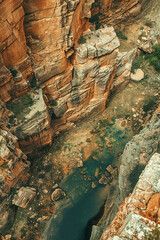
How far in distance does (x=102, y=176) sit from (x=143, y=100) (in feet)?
33.0

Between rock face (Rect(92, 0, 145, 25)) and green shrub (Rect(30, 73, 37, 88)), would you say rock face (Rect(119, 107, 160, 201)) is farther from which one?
rock face (Rect(92, 0, 145, 25))

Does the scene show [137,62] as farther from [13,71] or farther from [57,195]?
[57,195]

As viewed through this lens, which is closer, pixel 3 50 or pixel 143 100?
pixel 3 50

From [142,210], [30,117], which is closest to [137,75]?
[30,117]

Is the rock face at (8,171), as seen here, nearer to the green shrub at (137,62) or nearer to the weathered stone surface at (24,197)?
the weathered stone surface at (24,197)

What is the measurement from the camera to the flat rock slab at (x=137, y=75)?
2412 cm

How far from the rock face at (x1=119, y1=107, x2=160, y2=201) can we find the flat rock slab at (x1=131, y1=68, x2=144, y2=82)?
9.39 m

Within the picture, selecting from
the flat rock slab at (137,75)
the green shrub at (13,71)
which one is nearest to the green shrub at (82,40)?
the green shrub at (13,71)

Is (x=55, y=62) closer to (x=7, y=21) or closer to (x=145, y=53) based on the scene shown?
(x=7, y=21)

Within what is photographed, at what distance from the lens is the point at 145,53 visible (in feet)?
82.7

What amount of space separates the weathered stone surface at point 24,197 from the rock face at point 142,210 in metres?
7.72

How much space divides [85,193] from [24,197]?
5.57 metres

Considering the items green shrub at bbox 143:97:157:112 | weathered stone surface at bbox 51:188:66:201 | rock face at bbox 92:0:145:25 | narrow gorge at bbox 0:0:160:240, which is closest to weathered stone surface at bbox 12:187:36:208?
narrow gorge at bbox 0:0:160:240

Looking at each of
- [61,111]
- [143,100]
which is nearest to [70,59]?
[61,111]
